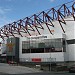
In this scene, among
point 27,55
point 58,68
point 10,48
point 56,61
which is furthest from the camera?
point 10,48

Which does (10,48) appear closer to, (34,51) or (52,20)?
(34,51)

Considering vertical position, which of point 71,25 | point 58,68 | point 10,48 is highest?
point 71,25

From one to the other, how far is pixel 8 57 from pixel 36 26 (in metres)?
15.6

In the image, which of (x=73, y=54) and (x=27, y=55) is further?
(x=27, y=55)

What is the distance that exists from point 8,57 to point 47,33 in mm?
17500

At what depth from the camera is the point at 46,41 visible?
7612 cm

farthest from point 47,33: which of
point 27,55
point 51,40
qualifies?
point 27,55

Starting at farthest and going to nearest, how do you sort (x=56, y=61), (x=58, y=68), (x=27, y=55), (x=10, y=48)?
(x=10, y=48), (x=27, y=55), (x=56, y=61), (x=58, y=68)

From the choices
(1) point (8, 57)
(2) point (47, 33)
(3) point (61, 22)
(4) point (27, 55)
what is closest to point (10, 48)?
(1) point (8, 57)

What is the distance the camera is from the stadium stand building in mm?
73500

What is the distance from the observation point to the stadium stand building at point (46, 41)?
241ft

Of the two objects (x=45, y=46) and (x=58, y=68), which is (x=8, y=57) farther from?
(x=58, y=68)

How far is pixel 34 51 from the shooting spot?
255 feet

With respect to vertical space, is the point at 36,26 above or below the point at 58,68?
above
